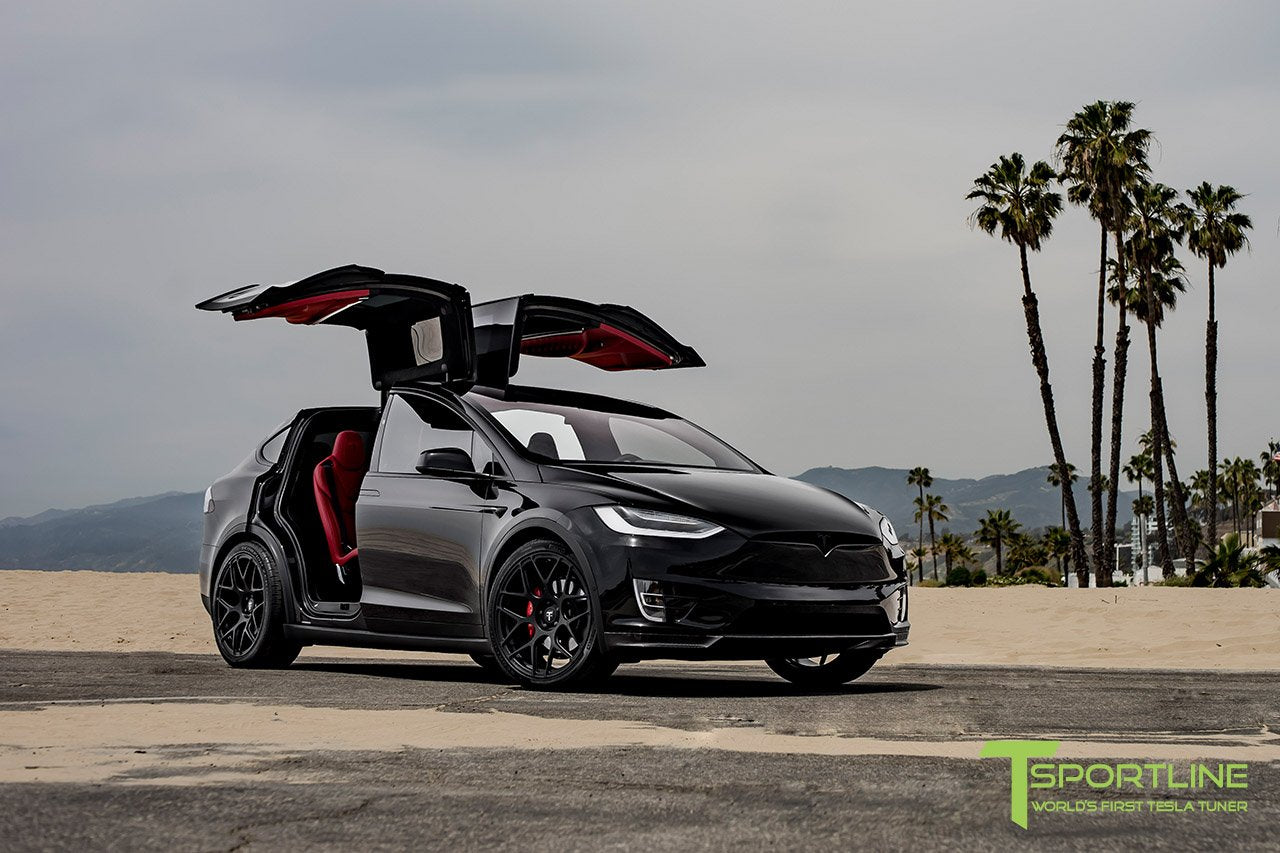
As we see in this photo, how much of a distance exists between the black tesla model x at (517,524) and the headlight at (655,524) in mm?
10

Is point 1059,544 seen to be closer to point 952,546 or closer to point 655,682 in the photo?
point 952,546

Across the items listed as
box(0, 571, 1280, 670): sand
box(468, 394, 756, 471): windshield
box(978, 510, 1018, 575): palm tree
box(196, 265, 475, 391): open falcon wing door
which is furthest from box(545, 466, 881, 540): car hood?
box(978, 510, 1018, 575): palm tree

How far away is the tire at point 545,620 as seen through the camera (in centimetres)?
756

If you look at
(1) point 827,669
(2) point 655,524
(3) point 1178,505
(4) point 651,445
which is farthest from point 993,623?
(3) point 1178,505

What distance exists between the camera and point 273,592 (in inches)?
380

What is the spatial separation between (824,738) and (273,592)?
5.07 m

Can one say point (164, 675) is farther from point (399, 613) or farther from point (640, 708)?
point (640, 708)

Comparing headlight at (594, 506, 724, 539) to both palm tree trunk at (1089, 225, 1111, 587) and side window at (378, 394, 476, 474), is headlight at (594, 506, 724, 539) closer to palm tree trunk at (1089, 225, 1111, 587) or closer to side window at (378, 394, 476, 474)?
side window at (378, 394, 476, 474)

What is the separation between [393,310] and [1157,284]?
45271 mm

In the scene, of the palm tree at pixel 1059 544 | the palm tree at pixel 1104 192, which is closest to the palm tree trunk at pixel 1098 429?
the palm tree at pixel 1104 192

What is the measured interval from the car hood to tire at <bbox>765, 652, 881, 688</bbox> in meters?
0.91

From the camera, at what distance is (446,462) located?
8.20 meters

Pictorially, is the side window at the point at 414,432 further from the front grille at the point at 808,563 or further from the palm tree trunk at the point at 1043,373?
the palm tree trunk at the point at 1043,373

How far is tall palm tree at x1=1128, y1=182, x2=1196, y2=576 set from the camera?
45.2m
